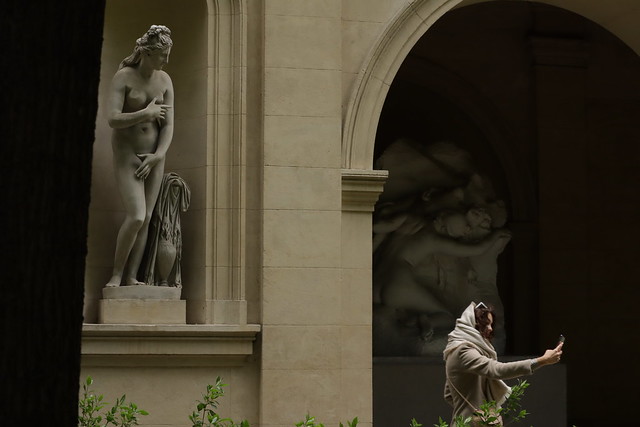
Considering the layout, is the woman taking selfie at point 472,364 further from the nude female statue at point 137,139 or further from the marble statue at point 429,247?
the marble statue at point 429,247

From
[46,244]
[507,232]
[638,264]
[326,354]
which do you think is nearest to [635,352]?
Answer: [638,264]

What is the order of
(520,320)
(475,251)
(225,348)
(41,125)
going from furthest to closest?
(520,320)
(475,251)
(225,348)
(41,125)

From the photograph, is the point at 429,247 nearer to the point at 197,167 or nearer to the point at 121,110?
the point at 197,167

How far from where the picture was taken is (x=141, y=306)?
14250 millimetres

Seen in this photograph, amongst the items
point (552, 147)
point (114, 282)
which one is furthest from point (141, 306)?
point (552, 147)

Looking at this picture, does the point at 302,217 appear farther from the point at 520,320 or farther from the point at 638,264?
the point at 638,264

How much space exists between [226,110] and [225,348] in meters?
2.19

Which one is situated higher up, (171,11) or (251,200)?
(171,11)

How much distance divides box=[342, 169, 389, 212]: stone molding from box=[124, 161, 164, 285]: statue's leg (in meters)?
1.72

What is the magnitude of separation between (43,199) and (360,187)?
9.44 meters

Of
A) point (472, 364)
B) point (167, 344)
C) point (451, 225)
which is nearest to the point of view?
point (472, 364)

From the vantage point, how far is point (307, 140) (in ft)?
48.0

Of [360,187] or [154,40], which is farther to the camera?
[360,187]

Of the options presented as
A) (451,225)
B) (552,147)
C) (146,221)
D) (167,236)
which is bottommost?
(167,236)
